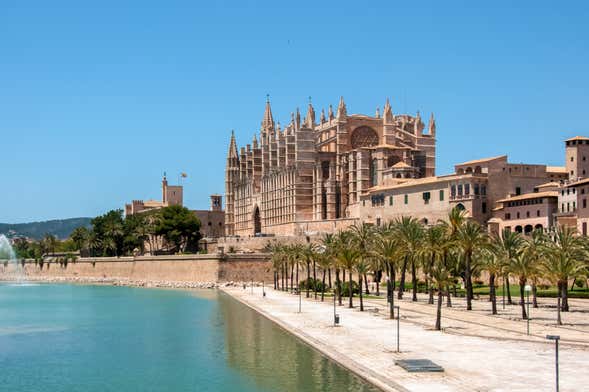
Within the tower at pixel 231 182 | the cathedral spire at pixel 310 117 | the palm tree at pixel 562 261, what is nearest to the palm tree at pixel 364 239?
the palm tree at pixel 562 261

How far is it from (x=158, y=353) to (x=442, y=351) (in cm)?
1291

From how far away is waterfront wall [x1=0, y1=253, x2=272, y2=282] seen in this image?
8300cm

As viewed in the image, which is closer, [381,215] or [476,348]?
[476,348]

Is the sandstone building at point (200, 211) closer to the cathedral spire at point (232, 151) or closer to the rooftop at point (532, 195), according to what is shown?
the cathedral spire at point (232, 151)

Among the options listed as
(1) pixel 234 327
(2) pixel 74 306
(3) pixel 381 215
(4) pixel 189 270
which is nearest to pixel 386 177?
(3) pixel 381 215

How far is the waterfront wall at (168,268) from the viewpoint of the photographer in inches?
3268

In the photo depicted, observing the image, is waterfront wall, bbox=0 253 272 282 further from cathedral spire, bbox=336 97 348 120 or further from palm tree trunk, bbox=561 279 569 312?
palm tree trunk, bbox=561 279 569 312

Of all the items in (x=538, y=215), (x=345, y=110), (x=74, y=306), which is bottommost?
(x=74, y=306)

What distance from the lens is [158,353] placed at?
36125 mm

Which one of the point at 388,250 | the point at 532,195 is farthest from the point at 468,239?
the point at 532,195

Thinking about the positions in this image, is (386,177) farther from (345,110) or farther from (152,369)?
(152,369)

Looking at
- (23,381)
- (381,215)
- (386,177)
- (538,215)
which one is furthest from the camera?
(386,177)

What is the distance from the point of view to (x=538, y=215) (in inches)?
2534

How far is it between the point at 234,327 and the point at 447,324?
1170 centimetres
